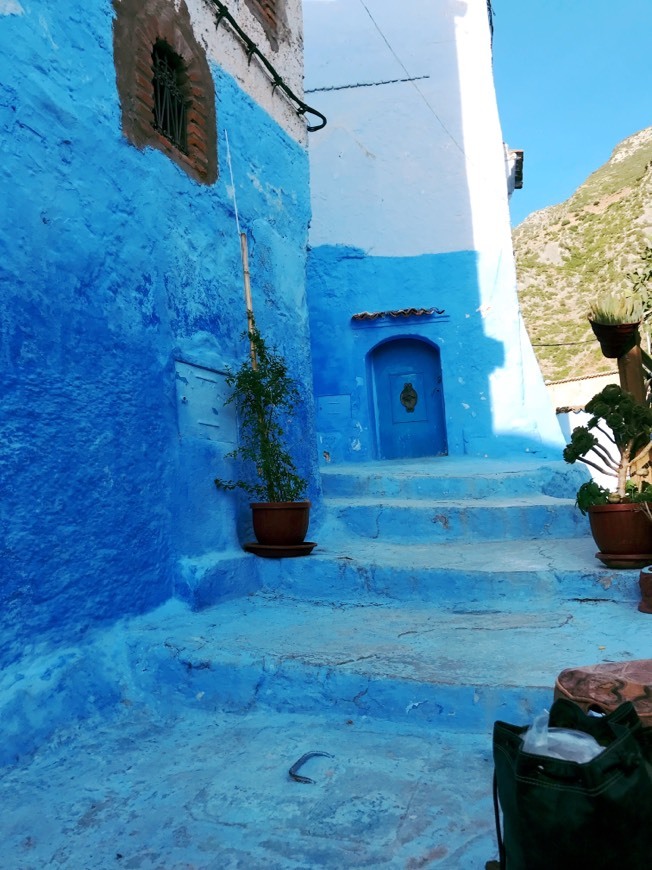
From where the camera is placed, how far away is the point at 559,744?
1.43 meters

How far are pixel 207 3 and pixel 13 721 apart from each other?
4692 millimetres

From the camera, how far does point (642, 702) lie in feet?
5.65

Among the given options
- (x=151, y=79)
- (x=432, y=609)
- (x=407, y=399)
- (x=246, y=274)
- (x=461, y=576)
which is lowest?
(x=432, y=609)

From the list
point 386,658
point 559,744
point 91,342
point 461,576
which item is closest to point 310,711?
point 386,658

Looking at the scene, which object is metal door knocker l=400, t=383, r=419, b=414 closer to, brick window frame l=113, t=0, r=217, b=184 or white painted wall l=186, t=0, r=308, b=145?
white painted wall l=186, t=0, r=308, b=145

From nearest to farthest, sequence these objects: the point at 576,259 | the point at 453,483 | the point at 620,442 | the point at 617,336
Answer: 1. the point at 620,442
2. the point at 617,336
3. the point at 453,483
4. the point at 576,259

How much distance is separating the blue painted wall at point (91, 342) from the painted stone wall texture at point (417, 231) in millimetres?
5302

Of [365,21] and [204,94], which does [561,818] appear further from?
[365,21]

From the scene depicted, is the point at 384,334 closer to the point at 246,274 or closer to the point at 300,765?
the point at 246,274

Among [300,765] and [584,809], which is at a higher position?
[584,809]

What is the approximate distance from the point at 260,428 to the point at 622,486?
2.33m

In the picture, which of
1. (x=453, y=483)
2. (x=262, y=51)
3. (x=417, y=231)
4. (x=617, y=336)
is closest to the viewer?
(x=617, y=336)

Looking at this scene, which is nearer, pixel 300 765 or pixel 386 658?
pixel 300 765

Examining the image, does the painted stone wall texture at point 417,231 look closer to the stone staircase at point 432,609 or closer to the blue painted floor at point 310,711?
the stone staircase at point 432,609
